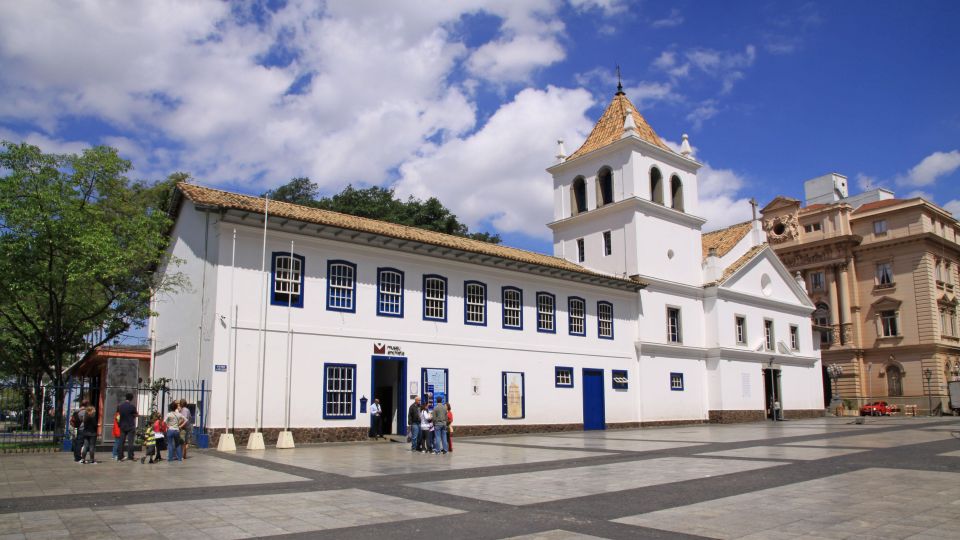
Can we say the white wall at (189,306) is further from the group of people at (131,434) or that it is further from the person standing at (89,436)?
the person standing at (89,436)

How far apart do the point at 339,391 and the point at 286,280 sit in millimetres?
3932

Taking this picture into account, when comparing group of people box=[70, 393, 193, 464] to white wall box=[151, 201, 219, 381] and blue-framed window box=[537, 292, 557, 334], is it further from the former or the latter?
blue-framed window box=[537, 292, 557, 334]

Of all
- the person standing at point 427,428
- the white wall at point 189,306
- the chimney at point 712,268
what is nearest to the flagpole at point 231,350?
the white wall at point 189,306

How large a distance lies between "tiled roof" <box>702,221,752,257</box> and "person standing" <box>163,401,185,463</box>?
30162 millimetres

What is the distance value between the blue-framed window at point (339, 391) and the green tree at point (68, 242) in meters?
6.35

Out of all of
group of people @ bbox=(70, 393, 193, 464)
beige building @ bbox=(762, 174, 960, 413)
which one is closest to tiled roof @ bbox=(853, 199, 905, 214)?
beige building @ bbox=(762, 174, 960, 413)

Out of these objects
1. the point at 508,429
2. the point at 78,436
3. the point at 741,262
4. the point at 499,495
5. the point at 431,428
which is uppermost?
the point at 741,262

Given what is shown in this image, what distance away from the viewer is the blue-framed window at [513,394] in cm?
2705

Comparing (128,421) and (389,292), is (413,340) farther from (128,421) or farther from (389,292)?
(128,421)

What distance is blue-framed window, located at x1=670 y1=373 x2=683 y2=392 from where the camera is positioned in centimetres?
3428

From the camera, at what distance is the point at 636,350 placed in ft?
108

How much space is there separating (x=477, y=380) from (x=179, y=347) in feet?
34.6

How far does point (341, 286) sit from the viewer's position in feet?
74.9

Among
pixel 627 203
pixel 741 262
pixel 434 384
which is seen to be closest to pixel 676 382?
pixel 741 262
